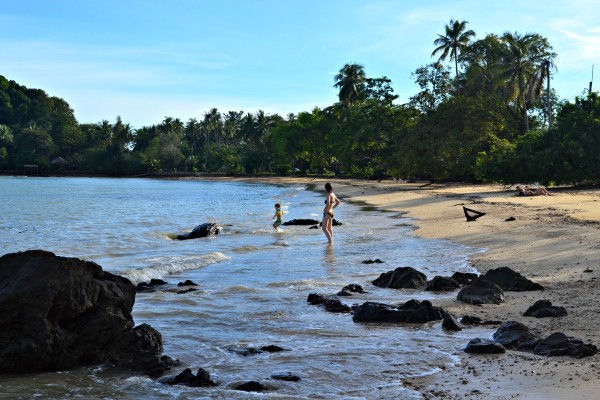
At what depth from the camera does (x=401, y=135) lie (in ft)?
207

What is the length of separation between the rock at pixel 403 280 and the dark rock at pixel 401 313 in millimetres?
2259

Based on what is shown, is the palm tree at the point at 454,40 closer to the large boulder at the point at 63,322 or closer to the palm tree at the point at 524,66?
the palm tree at the point at 524,66

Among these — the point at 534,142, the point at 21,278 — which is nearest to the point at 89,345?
the point at 21,278

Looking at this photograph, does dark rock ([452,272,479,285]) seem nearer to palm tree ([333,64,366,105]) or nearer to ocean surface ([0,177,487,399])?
ocean surface ([0,177,487,399])

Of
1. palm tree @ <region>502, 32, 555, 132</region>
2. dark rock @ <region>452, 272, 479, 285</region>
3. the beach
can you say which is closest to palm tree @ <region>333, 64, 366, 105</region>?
palm tree @ <region>502, 32, 555, 132</region>

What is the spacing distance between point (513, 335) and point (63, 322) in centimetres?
456

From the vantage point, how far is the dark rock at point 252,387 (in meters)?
5.54

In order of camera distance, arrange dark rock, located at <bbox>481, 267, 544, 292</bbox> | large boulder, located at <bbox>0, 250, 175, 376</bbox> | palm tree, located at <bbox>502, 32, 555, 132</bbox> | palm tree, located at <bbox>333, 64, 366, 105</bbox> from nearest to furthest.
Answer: large boulder, located at <bbox>0, 250, 175, 376</bbox>
dark rock, located at <bbox>481, 267, 544, 292</bbox>
palm tree, located at <bbox>502, 32, 555, 132</bbox>
palm tree, located at <bbox>333, 64, 366, 105</bbox>

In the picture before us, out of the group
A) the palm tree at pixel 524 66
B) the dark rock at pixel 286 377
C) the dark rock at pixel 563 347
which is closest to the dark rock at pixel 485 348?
the dark rock at pixel 563 347

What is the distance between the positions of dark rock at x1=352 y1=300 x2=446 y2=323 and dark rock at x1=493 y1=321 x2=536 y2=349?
44.8 inches

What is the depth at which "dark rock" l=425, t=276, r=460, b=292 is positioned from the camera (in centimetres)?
1009

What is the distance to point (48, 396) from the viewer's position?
5.45 meters

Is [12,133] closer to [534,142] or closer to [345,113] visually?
[345,113]

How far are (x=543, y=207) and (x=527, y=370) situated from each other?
69.8ft
